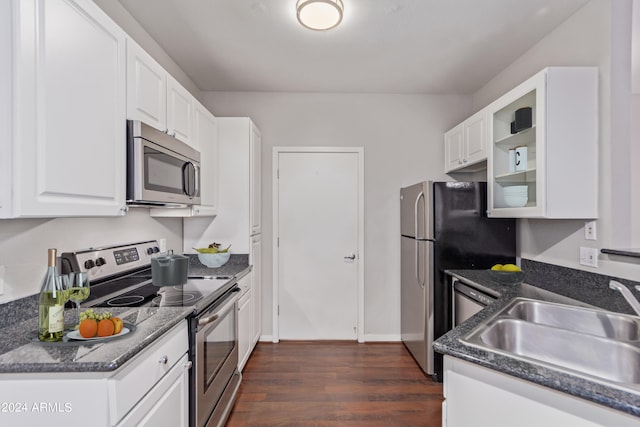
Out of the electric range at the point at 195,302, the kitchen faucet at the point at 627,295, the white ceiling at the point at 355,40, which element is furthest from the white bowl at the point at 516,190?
the electric range at the point at 195,302

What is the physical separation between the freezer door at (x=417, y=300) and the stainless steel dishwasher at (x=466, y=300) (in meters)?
0.19

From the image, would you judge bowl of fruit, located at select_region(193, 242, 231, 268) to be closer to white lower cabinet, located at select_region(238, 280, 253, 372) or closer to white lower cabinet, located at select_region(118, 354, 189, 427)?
white lower cabinet, located at select_region(238, 280, 253, 372)

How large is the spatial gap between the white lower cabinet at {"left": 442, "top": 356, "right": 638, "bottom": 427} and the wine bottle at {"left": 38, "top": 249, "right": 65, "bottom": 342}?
1.45m

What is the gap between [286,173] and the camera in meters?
3.51

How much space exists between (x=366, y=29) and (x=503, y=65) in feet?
4.74

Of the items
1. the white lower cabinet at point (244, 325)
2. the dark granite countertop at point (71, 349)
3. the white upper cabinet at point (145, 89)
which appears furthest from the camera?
the white lower cabinet at point (244, 325)

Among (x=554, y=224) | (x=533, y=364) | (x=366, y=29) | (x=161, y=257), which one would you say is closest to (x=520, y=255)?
(x=554, y=224)

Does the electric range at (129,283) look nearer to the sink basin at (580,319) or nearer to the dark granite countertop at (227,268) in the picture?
the dark granite countertop at (227,268)

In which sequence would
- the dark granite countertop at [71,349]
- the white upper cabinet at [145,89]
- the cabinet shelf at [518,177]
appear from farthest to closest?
the cabinet shelf at [518,177] → the white upper cabinet at [145,89] → the dark granite countertop at [71,349]

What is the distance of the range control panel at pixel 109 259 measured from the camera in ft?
5.29

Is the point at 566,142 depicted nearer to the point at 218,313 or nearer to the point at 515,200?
the point at 515,200

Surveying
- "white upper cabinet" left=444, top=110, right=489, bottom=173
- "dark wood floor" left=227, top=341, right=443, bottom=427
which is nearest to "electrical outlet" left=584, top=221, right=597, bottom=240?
"white upper cabinet" left=444, top=110, right=489, bottom=173

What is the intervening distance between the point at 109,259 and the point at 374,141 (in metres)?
2.69

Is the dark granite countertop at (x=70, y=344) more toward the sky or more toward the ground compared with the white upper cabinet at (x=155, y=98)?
more toward the ground
